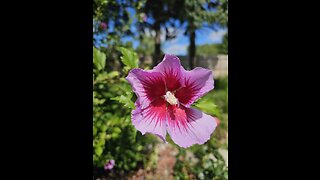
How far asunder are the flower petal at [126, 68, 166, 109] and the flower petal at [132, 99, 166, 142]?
0.02m

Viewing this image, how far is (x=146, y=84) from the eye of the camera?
3.00 ft

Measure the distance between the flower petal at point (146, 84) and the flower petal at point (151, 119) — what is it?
2 centimetres

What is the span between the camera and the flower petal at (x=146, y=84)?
89 centimetres

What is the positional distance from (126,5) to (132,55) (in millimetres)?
1336

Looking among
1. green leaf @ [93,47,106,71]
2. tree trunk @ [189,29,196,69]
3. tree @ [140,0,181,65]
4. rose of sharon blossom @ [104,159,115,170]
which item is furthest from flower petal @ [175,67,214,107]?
tree trunk @ [189,29,196,69]

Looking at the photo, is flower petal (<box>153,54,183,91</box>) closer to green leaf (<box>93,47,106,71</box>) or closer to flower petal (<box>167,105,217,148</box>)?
flower petal (<box>167,105,217,148</box>)

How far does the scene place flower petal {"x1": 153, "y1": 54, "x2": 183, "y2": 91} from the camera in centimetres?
87

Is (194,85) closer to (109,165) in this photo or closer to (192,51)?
(109,165)

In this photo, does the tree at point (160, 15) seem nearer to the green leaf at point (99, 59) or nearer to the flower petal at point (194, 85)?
the green leaf at point (99, 59)

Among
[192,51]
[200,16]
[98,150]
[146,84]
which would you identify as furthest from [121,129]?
[192,51]
